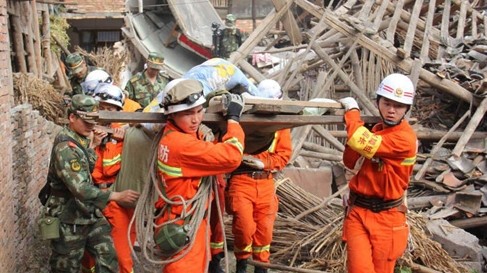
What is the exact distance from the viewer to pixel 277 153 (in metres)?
6.38

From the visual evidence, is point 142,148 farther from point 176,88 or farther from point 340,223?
point 340,223

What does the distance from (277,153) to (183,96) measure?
7.85ft

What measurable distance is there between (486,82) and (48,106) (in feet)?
21.9

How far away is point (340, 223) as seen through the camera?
723 cm

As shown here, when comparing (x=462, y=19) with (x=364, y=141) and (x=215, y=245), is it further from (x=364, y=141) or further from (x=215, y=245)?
(x=364, y=141)

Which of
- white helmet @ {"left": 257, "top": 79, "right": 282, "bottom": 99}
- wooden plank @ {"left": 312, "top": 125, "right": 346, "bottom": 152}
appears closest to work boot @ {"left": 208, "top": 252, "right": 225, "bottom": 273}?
white helmet @ {"left": 257, "top": 79, "right": 282, "bottom": 99}

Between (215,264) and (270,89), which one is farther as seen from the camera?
(270,89)

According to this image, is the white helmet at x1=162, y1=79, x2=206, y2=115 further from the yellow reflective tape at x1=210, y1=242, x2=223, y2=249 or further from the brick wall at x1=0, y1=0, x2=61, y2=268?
the yellow reflective tape at x1=210, y1=242, x2=223, y2=249

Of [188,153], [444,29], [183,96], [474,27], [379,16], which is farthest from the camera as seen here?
[474,27]

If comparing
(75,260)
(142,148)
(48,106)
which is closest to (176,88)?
(142,148)

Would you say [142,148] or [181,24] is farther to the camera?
[181,24]

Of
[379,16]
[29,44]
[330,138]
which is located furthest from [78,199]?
[379,16]

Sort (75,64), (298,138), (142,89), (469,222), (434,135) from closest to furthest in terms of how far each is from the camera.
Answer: (75,64)
(142,89)
(469,222)
(298,138)
(434,135)

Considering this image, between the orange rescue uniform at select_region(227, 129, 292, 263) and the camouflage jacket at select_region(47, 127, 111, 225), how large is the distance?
143cm
